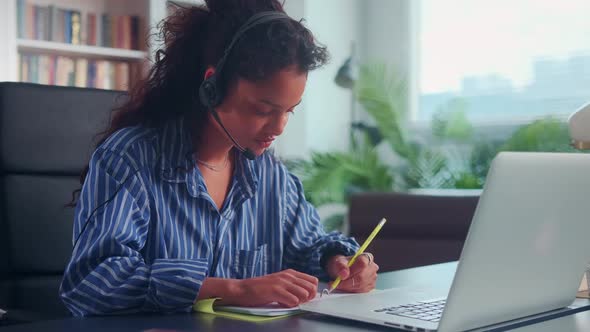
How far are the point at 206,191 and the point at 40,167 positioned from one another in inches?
17.5

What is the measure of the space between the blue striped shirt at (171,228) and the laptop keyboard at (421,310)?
266 mm

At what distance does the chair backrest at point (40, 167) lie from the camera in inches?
58.7

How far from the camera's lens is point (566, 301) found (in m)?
1.06

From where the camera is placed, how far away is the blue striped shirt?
1.04m

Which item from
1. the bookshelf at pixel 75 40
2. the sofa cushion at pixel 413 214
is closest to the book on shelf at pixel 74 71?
the bookshelf at pixel 75 40

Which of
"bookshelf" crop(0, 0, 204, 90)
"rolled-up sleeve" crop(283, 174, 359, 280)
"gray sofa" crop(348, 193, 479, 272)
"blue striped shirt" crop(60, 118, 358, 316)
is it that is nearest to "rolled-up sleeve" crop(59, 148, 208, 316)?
"blue striped shirt" crop(60, 118, 358, 316)

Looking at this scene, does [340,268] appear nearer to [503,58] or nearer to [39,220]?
[39,220]

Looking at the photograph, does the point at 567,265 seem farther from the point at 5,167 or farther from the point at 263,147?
the point at 5,167

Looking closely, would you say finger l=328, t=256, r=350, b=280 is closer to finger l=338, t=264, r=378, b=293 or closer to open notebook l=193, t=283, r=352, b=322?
finger l=338, t=264, r=378, b=293

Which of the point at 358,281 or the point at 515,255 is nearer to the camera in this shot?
the point at 515,255

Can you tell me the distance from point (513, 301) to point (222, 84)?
22.3 inches

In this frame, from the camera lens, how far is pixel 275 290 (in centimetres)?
101

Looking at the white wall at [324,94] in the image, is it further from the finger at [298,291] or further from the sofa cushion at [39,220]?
the finger at [298,291]

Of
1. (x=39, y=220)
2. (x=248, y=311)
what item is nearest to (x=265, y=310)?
(x=248, y=311)
